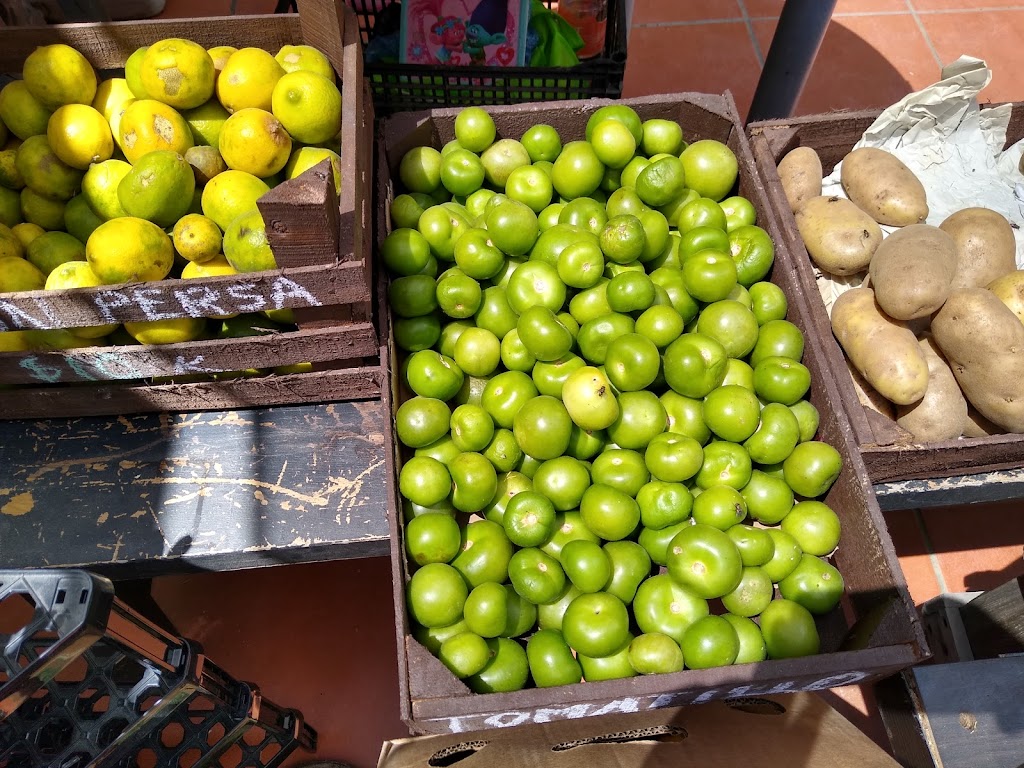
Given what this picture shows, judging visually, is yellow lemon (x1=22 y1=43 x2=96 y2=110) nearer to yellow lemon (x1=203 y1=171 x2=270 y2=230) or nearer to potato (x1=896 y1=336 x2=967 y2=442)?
yellow lemon (x1=203 y1=171 x2=270 y2=230)

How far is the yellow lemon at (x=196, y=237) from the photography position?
1.94m

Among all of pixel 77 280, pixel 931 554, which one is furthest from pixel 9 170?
pixel 931 554

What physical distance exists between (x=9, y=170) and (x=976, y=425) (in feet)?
11.1

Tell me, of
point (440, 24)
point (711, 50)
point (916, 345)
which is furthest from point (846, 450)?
point (711, 50)

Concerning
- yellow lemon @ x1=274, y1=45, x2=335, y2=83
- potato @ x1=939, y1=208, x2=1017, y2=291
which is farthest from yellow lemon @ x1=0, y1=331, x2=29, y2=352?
potato @ x1=939, y1=208, x2=1017, y2=291

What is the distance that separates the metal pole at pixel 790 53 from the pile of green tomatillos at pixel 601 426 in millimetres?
1098

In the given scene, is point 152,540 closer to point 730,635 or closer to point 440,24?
point 730,635

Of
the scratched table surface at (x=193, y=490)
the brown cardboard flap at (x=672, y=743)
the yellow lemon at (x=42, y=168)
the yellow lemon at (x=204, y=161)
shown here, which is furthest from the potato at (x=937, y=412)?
the yellow lemon at (x=42, y=168)

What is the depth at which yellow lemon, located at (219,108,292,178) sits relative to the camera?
6.50 ft

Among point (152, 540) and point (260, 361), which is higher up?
point (260, 361)

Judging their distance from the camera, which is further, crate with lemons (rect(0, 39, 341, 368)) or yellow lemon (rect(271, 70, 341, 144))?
yellow lemon (rect(271, 70, 341, 144))

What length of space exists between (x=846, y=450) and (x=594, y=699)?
1060mm

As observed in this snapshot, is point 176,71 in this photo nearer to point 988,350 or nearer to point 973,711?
point 988,350

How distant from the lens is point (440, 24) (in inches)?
120
